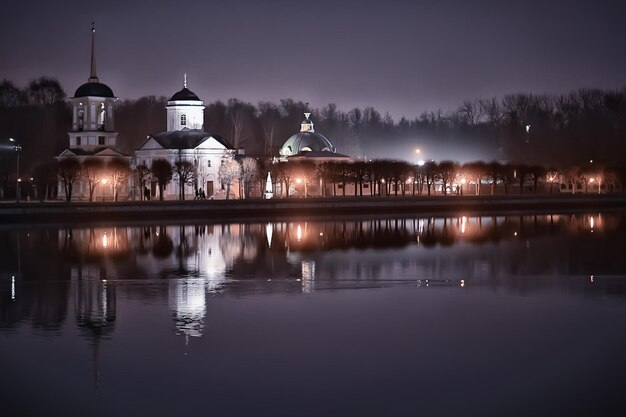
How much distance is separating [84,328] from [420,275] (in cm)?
857

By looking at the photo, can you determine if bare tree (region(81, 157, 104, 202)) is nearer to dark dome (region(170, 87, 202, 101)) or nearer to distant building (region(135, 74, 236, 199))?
distant building (region(135, 74, 236, 199))

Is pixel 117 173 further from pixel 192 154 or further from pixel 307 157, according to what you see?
pixel 307 157

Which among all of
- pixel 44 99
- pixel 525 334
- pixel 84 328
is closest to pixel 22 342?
pixel 84 328

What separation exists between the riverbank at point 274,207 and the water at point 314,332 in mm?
16388

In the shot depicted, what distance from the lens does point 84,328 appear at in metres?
15.9

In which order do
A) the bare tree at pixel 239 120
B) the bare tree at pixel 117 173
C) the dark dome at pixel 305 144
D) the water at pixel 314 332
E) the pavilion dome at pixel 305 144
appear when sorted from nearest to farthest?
the water at pixel 314 332 → the bare tree at pixel 117 173 → the pavilion dome at pixel 305 144 → the dark dome at pixel 305 144 → the bare tree at pixel 239 120

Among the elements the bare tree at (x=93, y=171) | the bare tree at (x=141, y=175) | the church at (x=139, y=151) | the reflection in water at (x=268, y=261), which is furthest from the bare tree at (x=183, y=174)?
the reflection in water at (x=268, y=261)

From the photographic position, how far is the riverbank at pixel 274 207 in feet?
145

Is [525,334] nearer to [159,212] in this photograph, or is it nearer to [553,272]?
[553,272]

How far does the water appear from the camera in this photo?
12.1 meters

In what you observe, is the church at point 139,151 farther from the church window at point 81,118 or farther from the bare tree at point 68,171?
the bare tree at point 68,171

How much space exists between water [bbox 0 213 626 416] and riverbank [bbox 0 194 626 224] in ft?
53.8

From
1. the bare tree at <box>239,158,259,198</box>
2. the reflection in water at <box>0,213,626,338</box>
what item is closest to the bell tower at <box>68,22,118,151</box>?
the bare tree at <box>239,158,259,198</box>

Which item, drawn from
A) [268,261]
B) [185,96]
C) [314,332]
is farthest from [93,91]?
[314,332]
